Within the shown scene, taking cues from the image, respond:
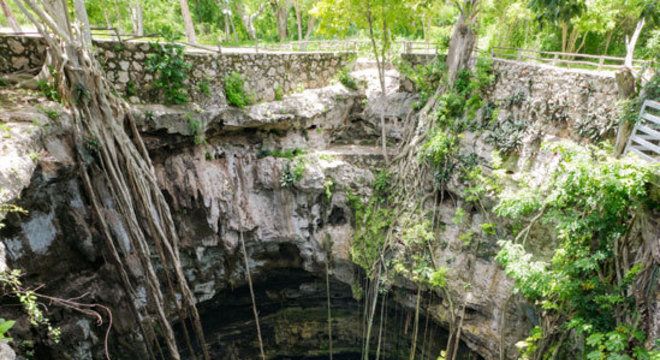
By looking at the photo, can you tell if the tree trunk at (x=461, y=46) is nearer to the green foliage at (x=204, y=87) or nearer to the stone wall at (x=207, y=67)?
the stone wall at (x=207, y=67)

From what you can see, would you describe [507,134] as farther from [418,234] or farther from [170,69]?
[170,69]

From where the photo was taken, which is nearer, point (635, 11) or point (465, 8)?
point (465, 8)

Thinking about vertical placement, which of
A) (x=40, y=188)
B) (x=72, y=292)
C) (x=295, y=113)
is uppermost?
(x=295, y=113)

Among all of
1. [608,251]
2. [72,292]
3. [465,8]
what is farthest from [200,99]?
[608,251]

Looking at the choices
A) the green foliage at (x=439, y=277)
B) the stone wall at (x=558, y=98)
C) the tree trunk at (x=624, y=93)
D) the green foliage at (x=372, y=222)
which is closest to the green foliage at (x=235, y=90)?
the green foliage at (x=372, y=222)

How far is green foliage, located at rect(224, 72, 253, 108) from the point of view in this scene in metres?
7.11

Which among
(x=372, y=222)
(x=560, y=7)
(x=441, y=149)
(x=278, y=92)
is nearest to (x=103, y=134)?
(x=278, y=92)

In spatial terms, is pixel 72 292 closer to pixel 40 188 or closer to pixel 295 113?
pixel 40 188

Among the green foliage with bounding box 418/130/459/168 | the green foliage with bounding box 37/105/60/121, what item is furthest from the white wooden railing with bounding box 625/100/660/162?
the green foliage with bounding box 37/105/60/121

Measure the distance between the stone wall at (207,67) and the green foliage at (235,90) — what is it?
11 cm

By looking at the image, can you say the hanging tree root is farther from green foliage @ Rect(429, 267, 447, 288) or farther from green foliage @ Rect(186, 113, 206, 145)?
green foliage @ Rect(429, 267, 447, 288)

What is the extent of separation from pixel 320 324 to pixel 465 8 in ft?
26.0

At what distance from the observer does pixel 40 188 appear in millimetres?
4742

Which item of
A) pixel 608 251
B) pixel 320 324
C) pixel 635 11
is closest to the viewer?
pixel 608 251
